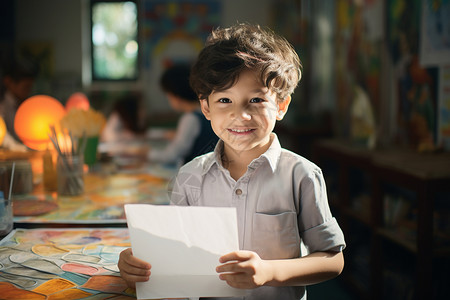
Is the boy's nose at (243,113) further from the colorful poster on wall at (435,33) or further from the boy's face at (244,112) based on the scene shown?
the colorful poster on wall at (435,33)

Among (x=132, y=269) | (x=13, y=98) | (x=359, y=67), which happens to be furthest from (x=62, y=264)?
(x=359, y=67)

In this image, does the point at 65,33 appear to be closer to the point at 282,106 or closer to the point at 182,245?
the point at 282,106

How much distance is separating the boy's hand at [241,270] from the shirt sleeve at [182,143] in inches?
62.4

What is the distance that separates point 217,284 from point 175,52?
5.01 meters

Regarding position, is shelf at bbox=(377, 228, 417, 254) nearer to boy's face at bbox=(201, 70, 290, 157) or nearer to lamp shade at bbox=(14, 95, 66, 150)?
boy's face at bbox=(201, 70, 290, 157)

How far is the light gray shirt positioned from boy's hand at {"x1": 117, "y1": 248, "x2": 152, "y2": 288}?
16 centimetres

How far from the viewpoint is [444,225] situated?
1.89 m

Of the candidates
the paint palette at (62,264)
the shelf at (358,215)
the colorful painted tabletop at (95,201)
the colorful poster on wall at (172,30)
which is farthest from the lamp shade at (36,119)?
the colorful poster on wall at (172,30)

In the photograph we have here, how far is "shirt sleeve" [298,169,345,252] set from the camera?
80 centimetres

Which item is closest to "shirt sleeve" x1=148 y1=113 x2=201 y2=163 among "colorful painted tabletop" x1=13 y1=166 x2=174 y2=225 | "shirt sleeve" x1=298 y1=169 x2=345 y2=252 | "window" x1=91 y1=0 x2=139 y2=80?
"colorful painted tabletop" x1=13 y1=166 x2=174 y2=225

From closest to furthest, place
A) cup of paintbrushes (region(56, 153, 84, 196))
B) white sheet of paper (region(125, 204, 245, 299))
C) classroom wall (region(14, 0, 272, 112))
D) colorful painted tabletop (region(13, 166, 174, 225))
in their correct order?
1. white sheet of paper (region(125, 204, 245, 299))
2. colorful painted tabletop (region(13, 166, 174, 225))
3. cup of paintbrushes (region(56, 153, 84, 196))
4. classroom wall (region(14, 0, 272, 112))

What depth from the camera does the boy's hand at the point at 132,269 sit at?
2.36 ft

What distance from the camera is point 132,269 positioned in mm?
729

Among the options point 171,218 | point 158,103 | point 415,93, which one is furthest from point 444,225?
point 158,103
